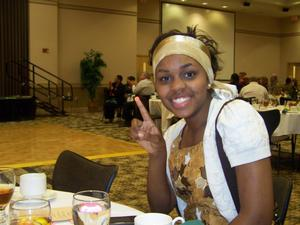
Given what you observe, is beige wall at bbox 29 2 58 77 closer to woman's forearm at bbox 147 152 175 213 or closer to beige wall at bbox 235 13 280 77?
beige wall at bbox 235 13 280 77

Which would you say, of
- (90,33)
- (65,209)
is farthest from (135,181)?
(90,33)

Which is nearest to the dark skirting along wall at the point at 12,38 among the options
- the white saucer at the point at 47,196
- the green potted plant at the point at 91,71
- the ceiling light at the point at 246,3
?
the green potted plant at the point at 91,71

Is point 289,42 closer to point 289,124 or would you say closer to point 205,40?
point 289,124

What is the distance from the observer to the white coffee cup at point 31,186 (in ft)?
5.13

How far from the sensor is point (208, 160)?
1510 mm

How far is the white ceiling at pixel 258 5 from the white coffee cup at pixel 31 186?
1642cm

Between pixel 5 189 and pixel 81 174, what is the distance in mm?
924

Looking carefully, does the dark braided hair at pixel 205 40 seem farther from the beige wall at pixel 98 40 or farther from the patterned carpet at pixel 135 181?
the beige wall at pixel 98 40

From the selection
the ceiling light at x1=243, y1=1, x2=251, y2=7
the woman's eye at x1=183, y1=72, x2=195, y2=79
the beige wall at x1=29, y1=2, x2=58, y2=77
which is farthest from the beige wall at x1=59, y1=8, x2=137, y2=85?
the woman's eye at x1=183, y1=72, x2=195, y2=79

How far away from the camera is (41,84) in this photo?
1400cm

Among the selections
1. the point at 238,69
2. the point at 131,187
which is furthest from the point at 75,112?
the point at 131,187

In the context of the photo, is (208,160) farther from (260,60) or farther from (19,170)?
(260,60)

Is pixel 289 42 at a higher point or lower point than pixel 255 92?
higher

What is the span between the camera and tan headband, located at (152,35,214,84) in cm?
153
